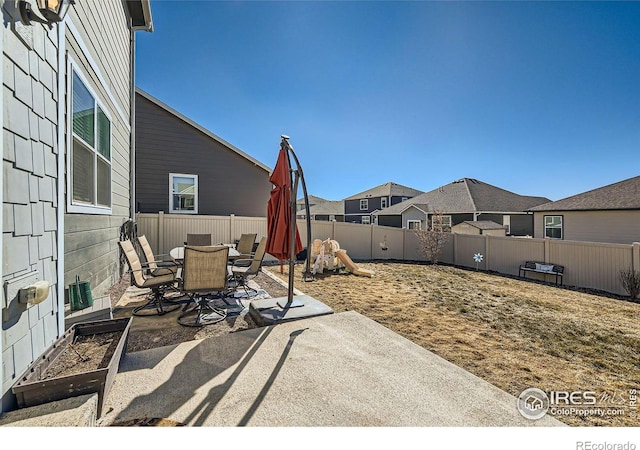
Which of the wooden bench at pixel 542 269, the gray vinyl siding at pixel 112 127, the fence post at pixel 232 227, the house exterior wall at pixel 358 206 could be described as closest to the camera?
the gray vinyl siding at pixel 112 127

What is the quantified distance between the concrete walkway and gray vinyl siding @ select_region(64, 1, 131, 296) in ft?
5.89

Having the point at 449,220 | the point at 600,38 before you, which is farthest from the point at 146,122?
the point at 449,220

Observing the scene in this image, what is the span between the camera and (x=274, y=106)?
10.3m

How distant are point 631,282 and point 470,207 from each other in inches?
589

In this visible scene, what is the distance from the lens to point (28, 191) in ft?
6.44

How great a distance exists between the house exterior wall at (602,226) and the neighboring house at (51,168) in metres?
17.5

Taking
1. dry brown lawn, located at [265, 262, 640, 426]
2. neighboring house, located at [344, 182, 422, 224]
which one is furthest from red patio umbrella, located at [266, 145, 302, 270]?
neighboring house, located at [344, 182, 422, 224]

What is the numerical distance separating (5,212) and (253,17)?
714 centimetres

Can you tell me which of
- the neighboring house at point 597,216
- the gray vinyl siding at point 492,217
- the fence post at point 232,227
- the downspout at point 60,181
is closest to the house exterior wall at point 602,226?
the neighboring house at point 597,216

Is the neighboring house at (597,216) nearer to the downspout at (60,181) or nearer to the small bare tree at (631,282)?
the small bare tree at (631,282)

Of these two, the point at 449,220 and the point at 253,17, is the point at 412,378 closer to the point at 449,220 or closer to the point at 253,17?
the point at 253,17

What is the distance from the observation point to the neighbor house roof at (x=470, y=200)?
69.6ft

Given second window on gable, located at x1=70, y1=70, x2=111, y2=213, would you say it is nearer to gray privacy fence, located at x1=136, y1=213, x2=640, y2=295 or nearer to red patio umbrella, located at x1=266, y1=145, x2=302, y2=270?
red patio umbrella, located at x1=266, y1=145, x2=302, y2=270

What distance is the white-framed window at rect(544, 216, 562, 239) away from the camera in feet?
45.2
